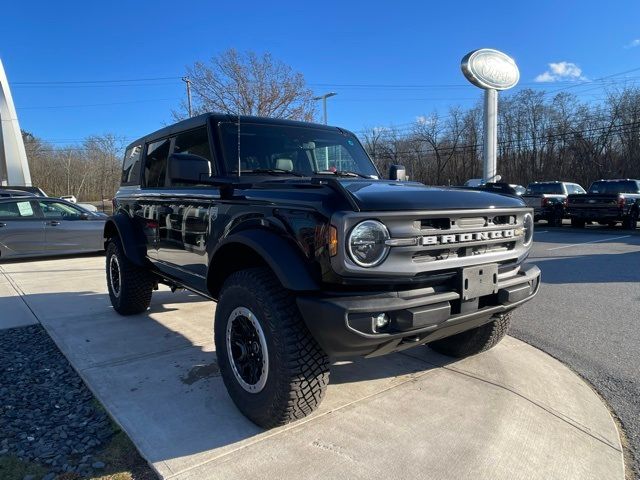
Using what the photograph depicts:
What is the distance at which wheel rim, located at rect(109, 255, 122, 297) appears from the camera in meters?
5.25

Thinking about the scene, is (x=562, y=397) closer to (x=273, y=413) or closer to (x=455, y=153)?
(x=273, y=413)

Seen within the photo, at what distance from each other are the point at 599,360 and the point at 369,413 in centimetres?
225

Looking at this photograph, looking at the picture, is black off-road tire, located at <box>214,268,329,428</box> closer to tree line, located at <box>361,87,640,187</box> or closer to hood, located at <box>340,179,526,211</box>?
hood, located at <box>340,179,526,211</box>

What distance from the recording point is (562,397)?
3.20 meters

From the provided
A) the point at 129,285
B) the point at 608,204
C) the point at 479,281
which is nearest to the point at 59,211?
the point at 129,285

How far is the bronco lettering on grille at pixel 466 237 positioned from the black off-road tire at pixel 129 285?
3.51 m

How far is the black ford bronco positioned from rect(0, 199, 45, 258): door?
25.5 feet

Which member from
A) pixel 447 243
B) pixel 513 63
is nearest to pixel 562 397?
pixel 447 243

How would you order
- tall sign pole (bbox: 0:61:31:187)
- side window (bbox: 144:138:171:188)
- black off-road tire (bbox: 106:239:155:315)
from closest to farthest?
1. side window (bbox: 144:138:171:188)
2. black off-road tire (bbox: 106:239:155:315)
3. tall sign pole (bbox: 0:61:31:187)

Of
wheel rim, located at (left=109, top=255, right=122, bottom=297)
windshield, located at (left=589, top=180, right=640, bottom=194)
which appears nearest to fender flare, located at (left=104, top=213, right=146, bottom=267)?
wheel rim, located at (left=109, top=255, right=122, bottom=297)

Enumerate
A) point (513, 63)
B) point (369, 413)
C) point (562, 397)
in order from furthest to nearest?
1. point (513, 63)
2. point (562, 397)
3. point (369, 413)

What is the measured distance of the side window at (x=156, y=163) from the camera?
4.47 metres

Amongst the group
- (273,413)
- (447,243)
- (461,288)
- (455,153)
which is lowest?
(273,413)

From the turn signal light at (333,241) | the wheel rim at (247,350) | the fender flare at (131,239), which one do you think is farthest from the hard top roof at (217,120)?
the turn signal light at (333,241)
